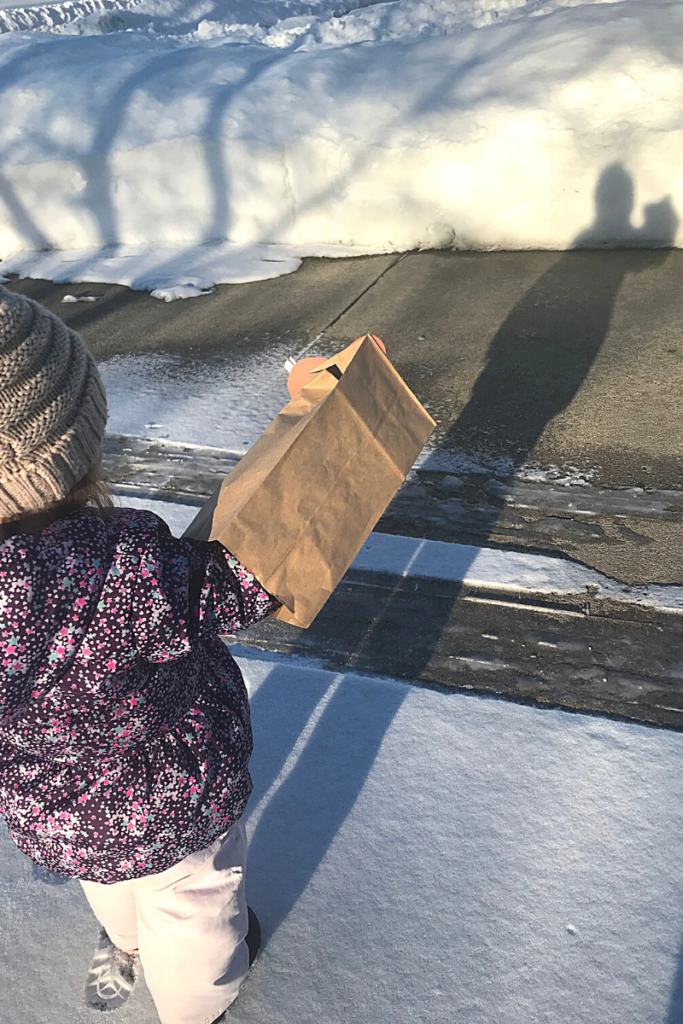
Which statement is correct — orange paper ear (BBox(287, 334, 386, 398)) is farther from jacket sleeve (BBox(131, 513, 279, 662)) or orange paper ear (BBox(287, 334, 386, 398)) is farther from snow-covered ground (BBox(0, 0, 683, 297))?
snow-covered ground (BBox(0, 0, 683, 297))

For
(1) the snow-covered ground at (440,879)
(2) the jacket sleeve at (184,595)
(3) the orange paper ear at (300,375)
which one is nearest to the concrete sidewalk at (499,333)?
(1) the snow-covered ground at (440,879)

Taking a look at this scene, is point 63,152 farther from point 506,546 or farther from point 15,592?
point 15,592

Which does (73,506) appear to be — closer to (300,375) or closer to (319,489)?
(319,489)

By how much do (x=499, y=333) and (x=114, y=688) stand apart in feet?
10.6

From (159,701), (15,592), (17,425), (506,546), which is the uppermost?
(17,425)

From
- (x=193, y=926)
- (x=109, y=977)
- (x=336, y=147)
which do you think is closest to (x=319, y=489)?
(x=193, y=926)

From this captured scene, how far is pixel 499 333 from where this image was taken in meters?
3.85

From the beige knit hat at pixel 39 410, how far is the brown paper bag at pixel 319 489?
0.21 m

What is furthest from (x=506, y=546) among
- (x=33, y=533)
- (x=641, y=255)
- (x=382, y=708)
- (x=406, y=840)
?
(x=641, y=255)

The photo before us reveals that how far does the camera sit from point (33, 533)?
3.15ft

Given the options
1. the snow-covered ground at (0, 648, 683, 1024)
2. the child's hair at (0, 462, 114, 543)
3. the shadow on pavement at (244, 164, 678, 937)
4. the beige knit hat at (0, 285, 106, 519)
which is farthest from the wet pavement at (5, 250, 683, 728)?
the beige knit hat at (0, 285, 106, 519)

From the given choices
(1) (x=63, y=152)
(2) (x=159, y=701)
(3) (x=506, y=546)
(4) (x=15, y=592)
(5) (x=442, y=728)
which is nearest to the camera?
(4) (x=15, y=592)

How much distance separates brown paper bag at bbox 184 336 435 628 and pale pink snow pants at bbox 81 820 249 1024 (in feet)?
1.34

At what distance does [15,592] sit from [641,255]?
434 centimetres
